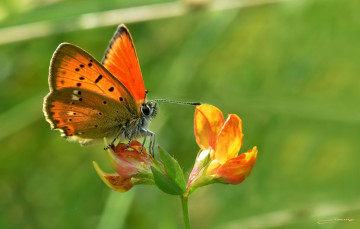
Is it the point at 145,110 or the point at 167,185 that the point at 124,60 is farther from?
the point at 167,185

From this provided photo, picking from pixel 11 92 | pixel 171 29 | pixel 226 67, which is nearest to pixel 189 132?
pixel 226 67

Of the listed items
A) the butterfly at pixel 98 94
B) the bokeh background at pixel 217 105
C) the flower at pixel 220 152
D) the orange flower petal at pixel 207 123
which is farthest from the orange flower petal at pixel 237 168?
the bokeh background at pixel 217 105

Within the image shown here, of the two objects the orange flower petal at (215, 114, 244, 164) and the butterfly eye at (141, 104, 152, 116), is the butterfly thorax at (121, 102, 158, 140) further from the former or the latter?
the orange flower petal at (215, 114, 244, 164)

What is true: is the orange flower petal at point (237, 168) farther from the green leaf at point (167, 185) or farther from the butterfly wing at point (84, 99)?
the butterfly wing at point (84, 99)

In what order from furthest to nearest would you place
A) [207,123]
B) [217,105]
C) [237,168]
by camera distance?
[217,105] → [207,123] → [237,168]

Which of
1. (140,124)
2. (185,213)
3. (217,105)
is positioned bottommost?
(185,213)

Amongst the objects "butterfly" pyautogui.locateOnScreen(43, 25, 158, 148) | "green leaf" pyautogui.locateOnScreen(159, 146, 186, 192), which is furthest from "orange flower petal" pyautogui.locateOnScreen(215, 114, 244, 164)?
"butterfly" pyautogui.locateOnScreen(43, 25, 158, 148)

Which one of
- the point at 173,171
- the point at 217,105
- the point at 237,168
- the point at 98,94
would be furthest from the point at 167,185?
the point at 217,105
